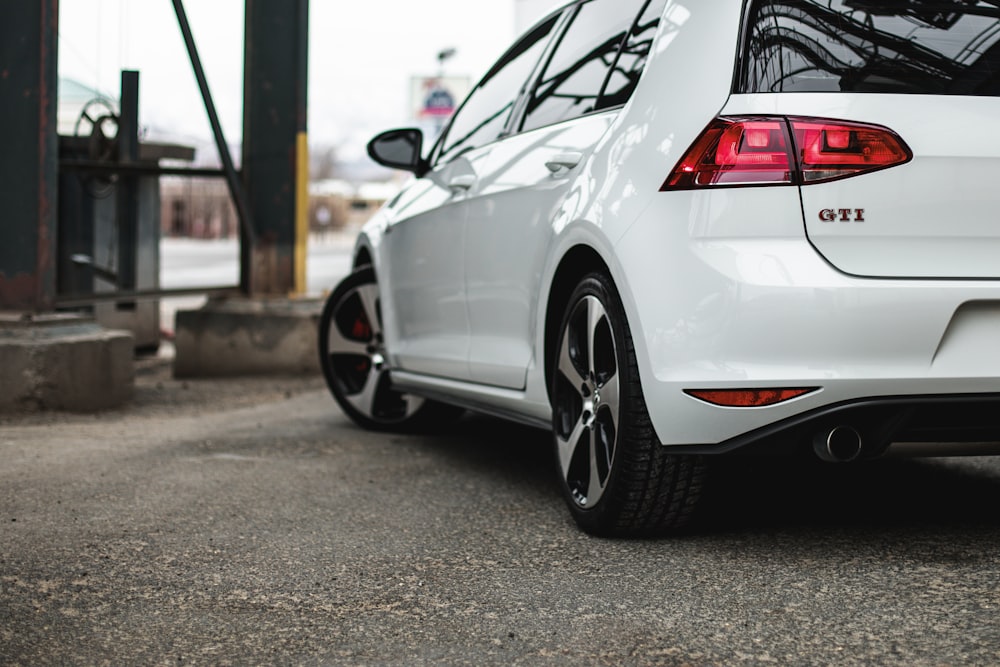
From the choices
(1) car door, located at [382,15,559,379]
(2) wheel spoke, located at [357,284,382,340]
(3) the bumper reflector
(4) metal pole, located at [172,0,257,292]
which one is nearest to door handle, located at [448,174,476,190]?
(1) car door, located at [382,15,559,379]

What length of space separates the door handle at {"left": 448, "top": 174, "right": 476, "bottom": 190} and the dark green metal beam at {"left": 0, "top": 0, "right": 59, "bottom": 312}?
9.23 feet

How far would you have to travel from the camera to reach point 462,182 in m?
4.80

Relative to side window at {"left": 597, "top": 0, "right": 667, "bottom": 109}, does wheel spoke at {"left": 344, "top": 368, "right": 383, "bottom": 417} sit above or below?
below

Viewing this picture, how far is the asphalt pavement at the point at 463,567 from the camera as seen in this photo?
264cm

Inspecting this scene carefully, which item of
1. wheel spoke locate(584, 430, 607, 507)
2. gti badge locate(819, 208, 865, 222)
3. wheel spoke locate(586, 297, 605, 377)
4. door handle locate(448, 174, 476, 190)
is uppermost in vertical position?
door handle locate(448, 174, 476, 190)

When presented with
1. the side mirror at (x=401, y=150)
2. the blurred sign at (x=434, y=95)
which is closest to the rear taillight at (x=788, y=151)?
the side mirror at (x=401, y=150)

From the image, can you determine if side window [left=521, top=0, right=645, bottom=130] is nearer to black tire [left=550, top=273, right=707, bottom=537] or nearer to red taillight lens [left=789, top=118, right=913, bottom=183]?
black tire [left=550, top=273, right=707, bottom=537]

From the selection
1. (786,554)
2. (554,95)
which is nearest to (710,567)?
(786,554)

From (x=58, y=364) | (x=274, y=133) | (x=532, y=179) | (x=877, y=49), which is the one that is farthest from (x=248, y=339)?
(x=877, y=49)

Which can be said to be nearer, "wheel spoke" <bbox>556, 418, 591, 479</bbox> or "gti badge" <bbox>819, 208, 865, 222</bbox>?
"gti badge" <bbox>819, 208, 865, 222</bbox>

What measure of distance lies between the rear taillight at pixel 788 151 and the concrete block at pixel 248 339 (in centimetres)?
616

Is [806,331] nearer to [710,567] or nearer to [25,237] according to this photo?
[710,567]

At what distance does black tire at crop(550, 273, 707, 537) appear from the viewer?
332 centimetres

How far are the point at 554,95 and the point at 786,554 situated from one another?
1.75m
